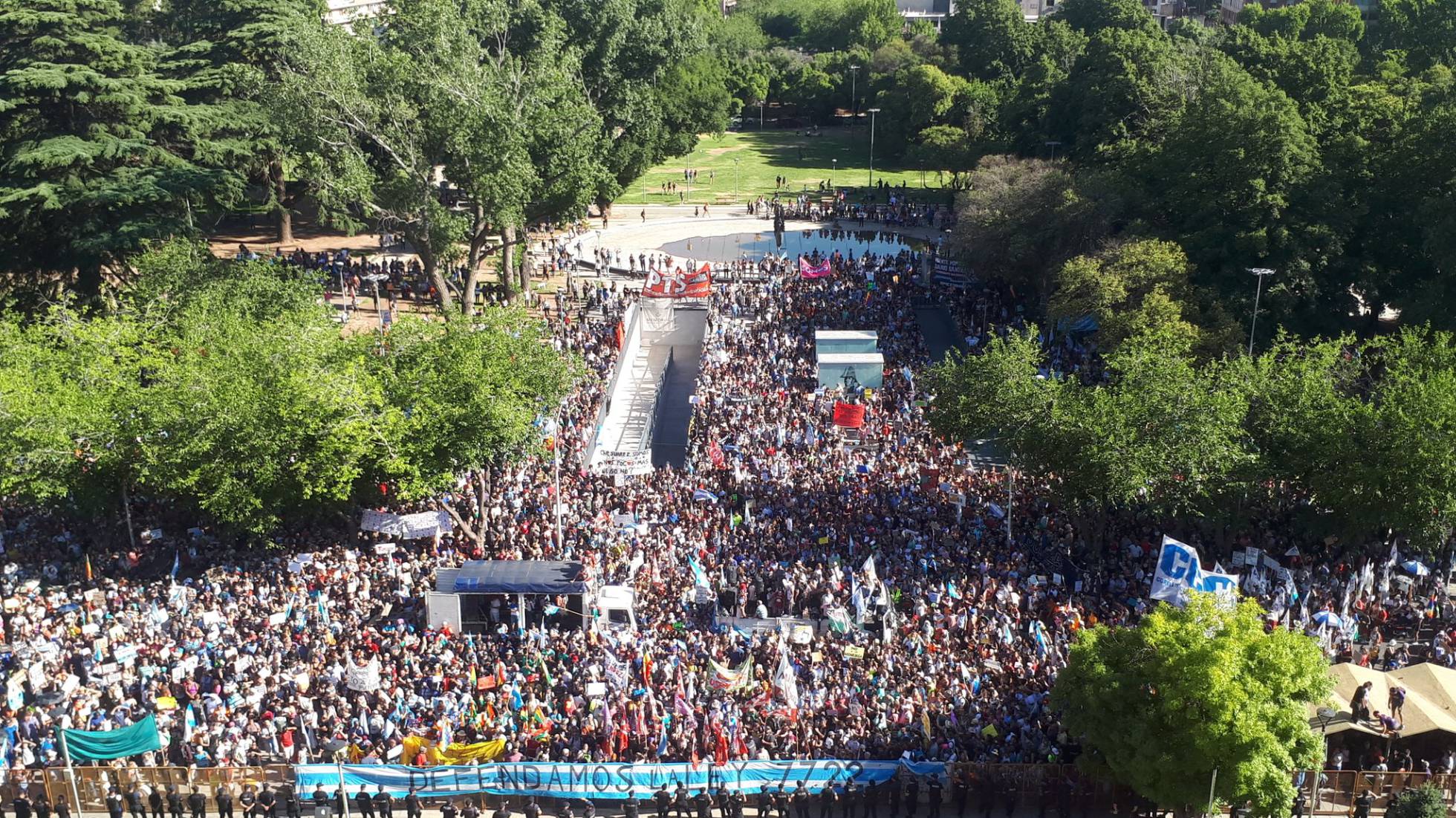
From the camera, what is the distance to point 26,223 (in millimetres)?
45750

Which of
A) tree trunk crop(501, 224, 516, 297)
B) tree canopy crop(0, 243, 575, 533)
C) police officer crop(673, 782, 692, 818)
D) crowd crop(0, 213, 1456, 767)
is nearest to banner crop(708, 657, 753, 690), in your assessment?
crowd crop(0, 213, 1456, 767)

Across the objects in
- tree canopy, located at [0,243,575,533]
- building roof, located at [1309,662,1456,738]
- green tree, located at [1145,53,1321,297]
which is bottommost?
building roof, located at [1309,662,1456,738]

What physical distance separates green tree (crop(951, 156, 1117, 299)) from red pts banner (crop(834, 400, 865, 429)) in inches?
611

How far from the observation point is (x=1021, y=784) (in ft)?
72.5

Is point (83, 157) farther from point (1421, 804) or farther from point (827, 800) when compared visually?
point (1421, 804)

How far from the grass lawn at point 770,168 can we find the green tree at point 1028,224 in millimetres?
26413

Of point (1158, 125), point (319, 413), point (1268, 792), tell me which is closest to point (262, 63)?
point (319, 413)

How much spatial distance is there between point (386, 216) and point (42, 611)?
20.8 metres

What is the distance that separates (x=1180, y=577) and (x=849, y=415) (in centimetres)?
1365

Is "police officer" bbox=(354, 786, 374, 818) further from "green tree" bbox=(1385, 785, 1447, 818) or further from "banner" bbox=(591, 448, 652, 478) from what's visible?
"green tree" bbox=(1385, 785, 1447, 818)

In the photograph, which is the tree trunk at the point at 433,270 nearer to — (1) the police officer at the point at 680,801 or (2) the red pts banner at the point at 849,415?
(2) the red pts banner at the point at 849,415

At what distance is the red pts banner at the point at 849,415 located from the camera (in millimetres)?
37125

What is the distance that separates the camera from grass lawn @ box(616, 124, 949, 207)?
85.6 meters

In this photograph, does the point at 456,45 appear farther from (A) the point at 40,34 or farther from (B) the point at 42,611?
(B) the point at 42,611
